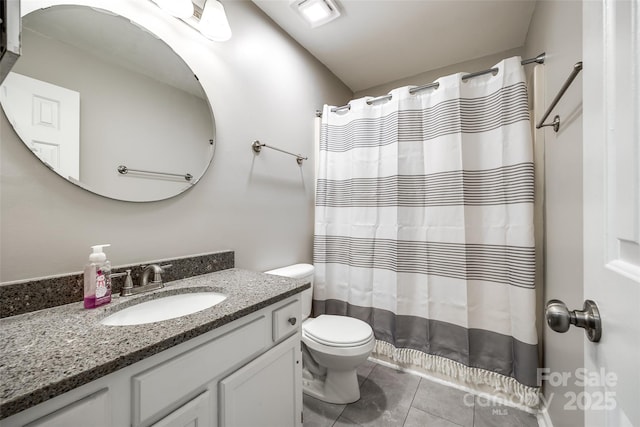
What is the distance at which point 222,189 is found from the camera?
1.38 meters

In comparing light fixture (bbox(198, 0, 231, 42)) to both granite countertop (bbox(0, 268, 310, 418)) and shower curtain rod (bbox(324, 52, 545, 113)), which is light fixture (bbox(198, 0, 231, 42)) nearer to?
shower curtain rod (bbox(324, 52, 545, 113))

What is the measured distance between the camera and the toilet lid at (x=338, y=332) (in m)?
1.35

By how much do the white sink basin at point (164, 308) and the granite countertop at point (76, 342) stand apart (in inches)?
1.1

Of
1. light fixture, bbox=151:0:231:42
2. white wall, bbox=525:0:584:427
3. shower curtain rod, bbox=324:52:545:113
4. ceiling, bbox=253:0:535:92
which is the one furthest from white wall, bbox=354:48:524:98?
light fixture, bbox=151:0:231:42

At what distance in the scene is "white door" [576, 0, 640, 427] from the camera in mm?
335

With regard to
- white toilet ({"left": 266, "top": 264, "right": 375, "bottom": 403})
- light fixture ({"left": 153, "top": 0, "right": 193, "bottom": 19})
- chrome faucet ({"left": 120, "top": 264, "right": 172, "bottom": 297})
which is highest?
light fixture ({"left": 153, "top": 0, "right": 193, "bottom": 19})

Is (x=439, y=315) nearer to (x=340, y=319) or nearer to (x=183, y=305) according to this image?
(x=340, y=319)

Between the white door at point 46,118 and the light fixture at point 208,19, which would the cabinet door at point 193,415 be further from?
the light fixture at point 208,19

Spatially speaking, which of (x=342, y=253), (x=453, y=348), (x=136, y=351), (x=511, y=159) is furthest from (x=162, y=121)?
(x=453, y=348)

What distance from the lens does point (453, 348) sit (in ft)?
5.13

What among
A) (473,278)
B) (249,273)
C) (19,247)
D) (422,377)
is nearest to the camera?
(19,247)

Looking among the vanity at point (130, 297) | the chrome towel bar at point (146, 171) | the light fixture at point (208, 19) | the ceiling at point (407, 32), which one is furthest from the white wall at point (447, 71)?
the chrome towel bar at point (146, 171)

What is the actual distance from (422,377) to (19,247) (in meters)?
2.14

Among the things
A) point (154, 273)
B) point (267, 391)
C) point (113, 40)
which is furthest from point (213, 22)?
point (267, 391)
